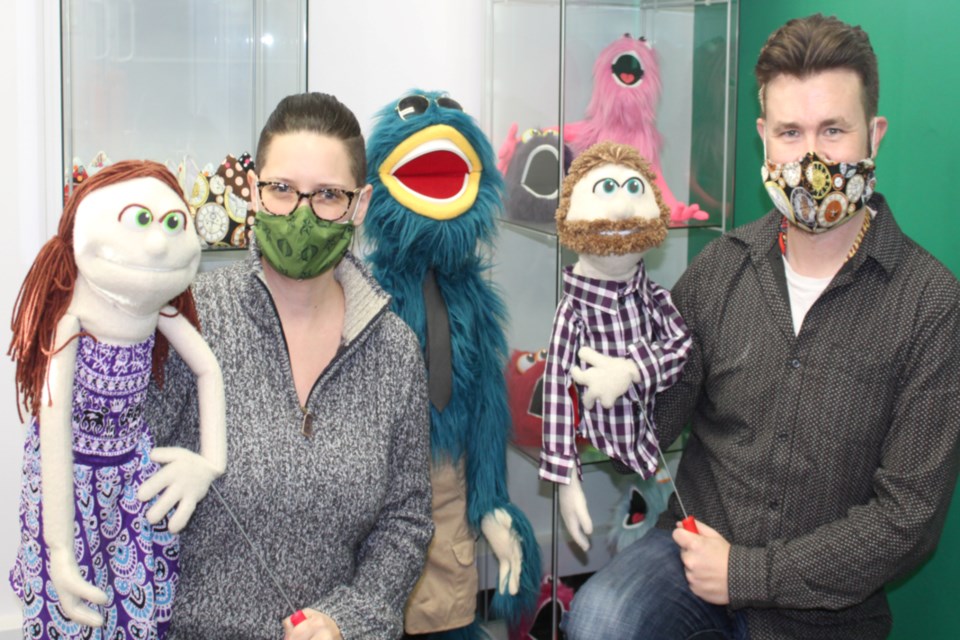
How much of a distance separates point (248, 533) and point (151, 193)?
0.53 metres

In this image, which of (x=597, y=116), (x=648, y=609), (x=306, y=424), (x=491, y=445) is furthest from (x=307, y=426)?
(x=597, y=116)

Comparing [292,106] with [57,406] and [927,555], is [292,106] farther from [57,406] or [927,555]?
[927,555]


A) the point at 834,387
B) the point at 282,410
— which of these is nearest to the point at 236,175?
the point at 282,410

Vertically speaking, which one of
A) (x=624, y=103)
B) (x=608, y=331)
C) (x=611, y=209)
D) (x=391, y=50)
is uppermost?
(x=391, y=50)

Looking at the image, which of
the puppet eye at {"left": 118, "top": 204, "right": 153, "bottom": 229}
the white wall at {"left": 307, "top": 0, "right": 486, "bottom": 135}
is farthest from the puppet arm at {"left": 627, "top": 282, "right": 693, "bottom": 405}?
the white wall at {"left": 307, "top": 0, "right": 486, "bottom": 135}

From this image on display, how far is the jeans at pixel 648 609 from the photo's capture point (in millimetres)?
1764

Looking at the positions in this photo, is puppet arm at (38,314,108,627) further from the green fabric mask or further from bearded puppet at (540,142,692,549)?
bearded puppet at (540,142,692,549)

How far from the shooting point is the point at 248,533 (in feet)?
5.04

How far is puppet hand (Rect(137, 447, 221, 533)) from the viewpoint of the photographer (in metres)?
1.38

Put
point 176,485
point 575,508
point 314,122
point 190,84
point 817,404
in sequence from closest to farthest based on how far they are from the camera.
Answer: point 176,485, point 314,122, point 817,404, point 575,508, point 190,84

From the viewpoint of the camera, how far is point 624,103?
2.35 metres

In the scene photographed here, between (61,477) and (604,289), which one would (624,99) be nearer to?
(604,289)

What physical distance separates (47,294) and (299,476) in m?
0.45

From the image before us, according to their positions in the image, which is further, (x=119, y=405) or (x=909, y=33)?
(x=909, y=33)
